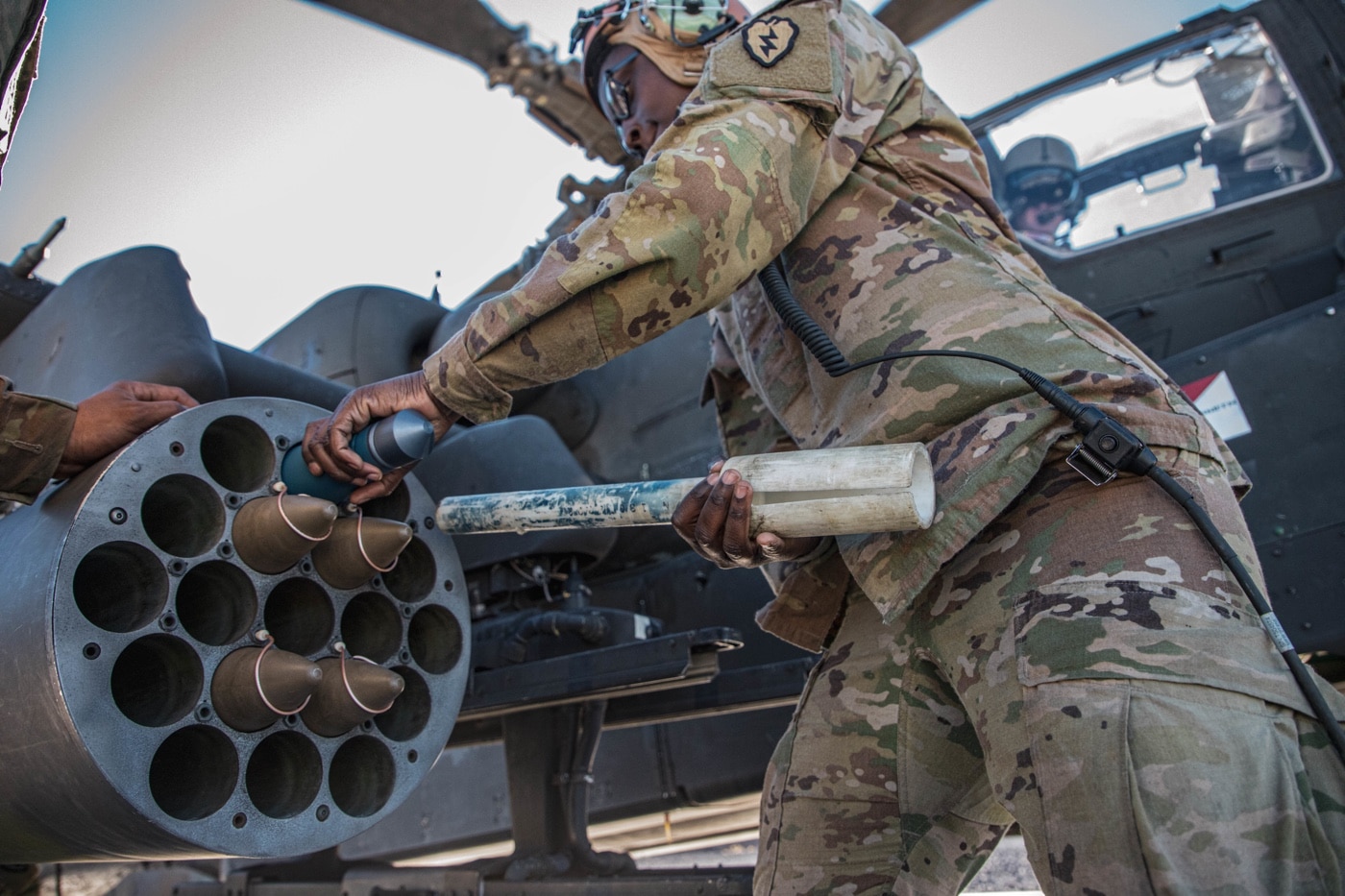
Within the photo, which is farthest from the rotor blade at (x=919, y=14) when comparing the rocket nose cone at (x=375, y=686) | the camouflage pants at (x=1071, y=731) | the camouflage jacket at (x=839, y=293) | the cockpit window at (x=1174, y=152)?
the rocket nose cone at (x=375, y=686)

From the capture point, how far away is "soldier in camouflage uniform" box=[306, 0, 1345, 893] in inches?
52.3

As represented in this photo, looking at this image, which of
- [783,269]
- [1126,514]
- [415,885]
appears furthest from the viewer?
[415,885]

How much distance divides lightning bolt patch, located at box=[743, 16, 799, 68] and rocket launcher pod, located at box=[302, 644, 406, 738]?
1212 mm

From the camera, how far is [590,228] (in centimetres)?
177

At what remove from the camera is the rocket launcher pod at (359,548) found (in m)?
2.06

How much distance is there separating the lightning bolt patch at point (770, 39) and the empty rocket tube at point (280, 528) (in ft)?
3.39

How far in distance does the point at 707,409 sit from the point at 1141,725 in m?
2.62

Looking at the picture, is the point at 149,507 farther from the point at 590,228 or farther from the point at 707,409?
the point at 707,409

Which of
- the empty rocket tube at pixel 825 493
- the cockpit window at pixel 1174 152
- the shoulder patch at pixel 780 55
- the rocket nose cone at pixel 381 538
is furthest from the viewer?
the cockpit window at pixel 1174 152

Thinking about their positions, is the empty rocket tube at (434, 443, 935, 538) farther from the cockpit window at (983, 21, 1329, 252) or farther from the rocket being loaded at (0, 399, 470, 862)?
the cockpit window at (983, 21, 1329, 252)

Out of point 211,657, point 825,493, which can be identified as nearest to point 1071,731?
point 825,493

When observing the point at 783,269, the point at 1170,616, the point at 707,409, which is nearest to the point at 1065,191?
the point at 707,409

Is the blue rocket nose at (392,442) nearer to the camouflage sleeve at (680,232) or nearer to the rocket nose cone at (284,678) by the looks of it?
the camouflage sleeve at (680,232)

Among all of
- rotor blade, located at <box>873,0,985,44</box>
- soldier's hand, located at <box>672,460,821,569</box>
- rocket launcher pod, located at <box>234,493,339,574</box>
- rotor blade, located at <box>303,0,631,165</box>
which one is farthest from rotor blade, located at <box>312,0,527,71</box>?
soldier's hand, located at <box>672,460,821,569</box>
